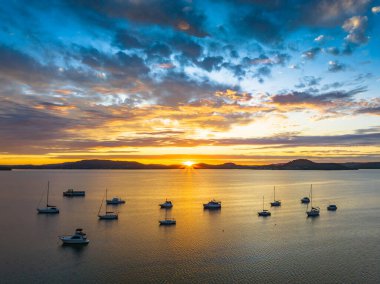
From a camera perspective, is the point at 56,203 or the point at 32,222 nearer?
the point at 32,222

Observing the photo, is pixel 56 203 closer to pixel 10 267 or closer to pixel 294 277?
pixel 10 267

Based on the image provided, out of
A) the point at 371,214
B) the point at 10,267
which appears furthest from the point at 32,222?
the point at 371,214

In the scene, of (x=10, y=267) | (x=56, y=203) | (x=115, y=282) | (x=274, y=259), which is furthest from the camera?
Result: (x=56, y=203)

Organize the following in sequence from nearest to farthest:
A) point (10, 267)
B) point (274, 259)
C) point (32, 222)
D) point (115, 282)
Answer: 1. point (115, 282)
2. point (10, 267)
3. point (274, 259)
4. point (32, 222)

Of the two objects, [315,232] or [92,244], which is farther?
[315,232]

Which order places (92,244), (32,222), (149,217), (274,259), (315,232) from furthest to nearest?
(149,217)
(32,222)
(315,232)
(92,244)
(274,259)

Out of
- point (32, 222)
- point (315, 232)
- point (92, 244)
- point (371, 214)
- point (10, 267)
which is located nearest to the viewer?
point (10, 267)

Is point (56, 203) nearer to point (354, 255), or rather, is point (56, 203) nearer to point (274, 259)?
point (274, 259)

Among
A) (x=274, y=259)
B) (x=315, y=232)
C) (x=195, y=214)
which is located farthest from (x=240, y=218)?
(x=274, y=259)

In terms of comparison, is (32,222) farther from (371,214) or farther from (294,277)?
(371,214)
